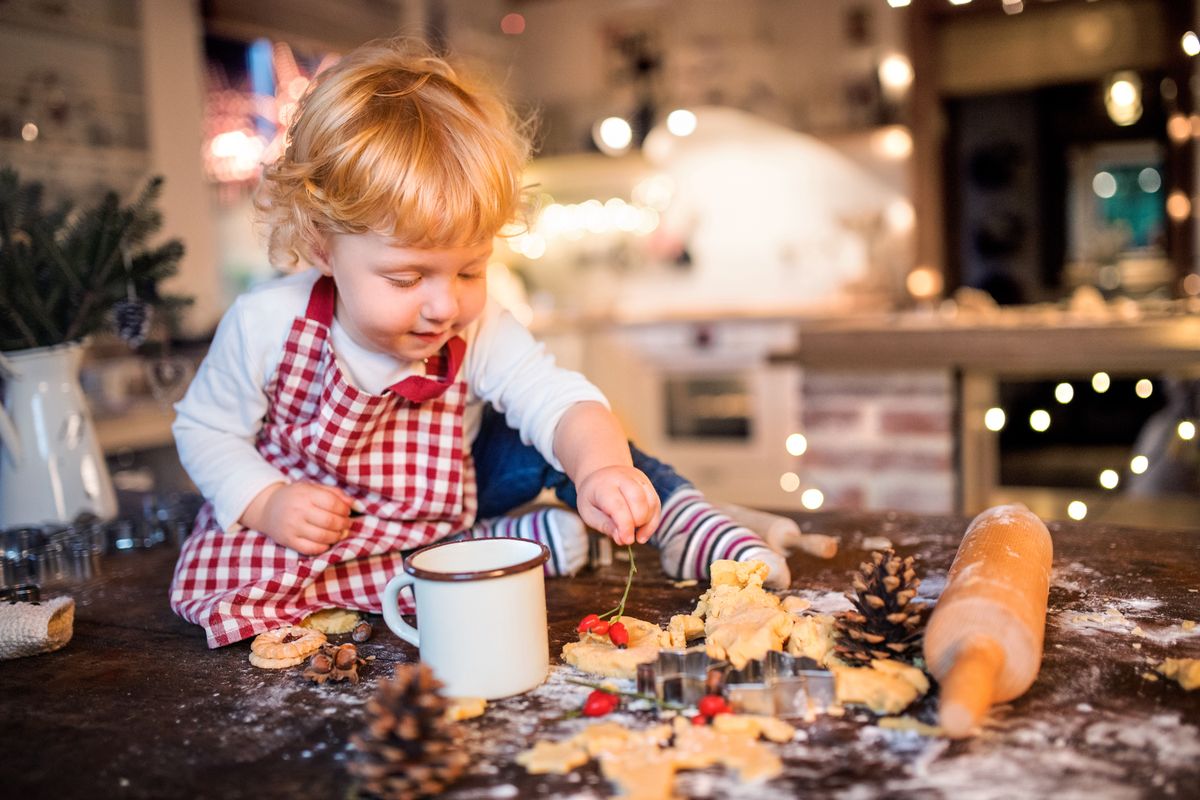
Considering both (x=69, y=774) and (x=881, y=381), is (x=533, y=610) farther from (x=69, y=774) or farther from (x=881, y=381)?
(x=881, y=381)

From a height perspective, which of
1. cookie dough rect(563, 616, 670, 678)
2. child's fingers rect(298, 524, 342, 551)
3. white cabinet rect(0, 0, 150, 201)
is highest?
white cabinet rect(0, 0, 150, 201)

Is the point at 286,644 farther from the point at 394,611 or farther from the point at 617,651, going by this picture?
the point at 617,651

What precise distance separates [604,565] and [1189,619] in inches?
21.8

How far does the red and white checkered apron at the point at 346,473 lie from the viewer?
950 millimetres

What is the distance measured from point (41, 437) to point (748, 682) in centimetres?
98

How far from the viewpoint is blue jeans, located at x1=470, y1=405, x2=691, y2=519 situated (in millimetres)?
1079

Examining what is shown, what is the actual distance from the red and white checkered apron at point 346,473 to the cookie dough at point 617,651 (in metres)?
0.27

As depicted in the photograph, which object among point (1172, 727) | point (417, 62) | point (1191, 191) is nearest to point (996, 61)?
point (1191, 191)

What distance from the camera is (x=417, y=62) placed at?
1.01 m

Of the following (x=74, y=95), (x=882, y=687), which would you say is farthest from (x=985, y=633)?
(x=74, y=95)

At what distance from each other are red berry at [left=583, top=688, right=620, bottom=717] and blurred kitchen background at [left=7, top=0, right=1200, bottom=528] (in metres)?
1.74

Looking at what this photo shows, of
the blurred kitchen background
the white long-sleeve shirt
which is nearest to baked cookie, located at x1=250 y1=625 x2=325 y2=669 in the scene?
the white long-sleeve shirt

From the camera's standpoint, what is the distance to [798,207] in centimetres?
427

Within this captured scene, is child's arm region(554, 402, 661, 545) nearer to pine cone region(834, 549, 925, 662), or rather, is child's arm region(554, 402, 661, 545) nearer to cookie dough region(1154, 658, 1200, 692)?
pine cone region(834, 549, 925, 662)
